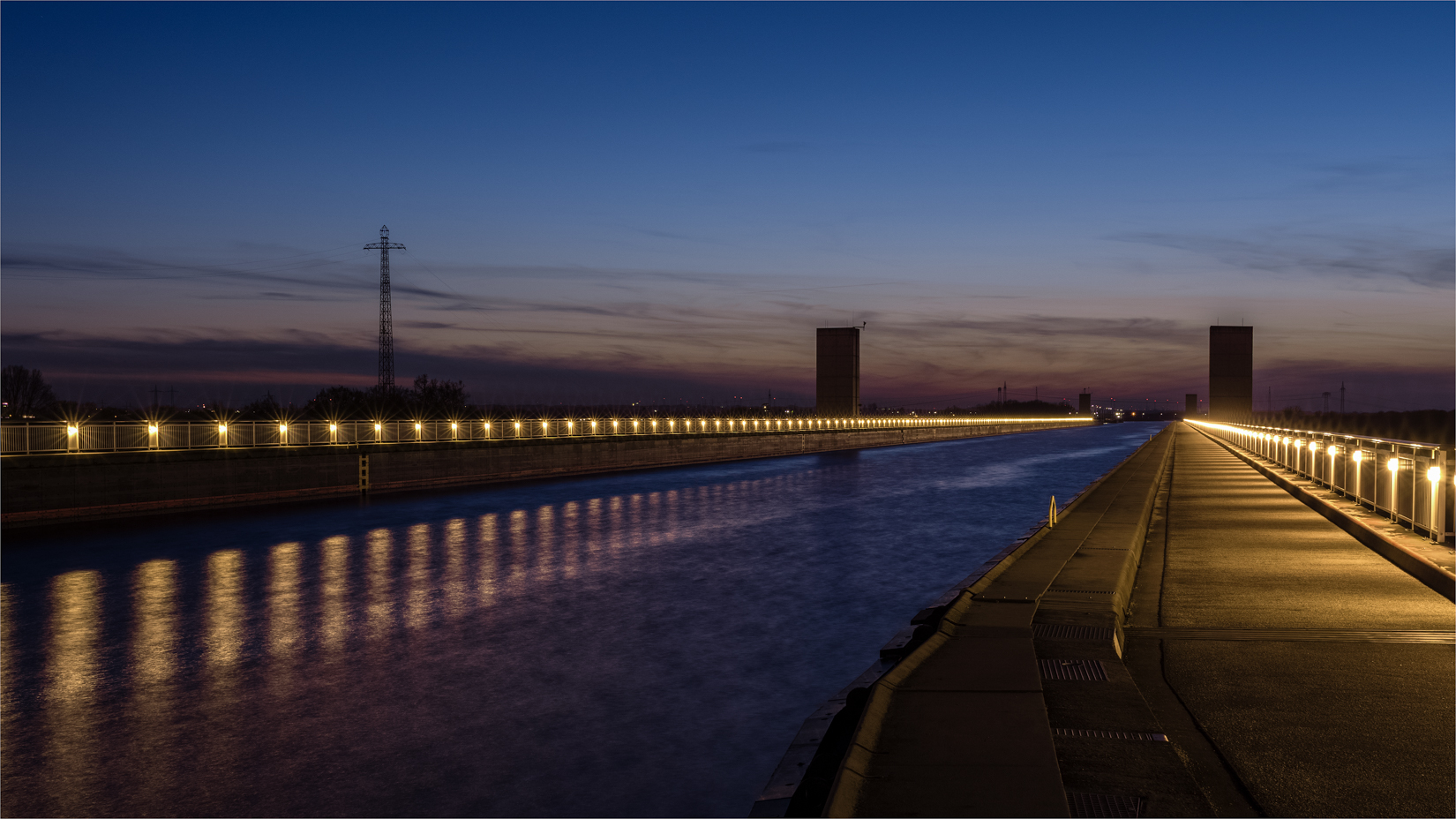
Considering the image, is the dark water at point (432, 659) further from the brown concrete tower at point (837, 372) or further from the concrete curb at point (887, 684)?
the brown concrete tower at point (837, 372)

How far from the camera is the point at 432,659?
12.2 metres

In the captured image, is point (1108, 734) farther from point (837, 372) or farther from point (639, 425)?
point (837, 372)

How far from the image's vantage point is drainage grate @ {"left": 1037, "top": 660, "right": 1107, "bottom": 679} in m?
7.53

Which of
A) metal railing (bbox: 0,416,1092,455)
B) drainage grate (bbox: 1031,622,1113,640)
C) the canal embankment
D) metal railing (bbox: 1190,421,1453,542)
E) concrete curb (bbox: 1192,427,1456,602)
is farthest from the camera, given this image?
metal railing (bbox: 0,416,1092,455)

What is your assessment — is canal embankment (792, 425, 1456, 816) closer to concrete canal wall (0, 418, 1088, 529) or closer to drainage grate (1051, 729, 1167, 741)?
drainage grate (1051, 729, 1167, 741)

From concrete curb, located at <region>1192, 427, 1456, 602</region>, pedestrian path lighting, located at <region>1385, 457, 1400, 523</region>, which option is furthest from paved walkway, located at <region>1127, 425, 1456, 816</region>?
pedestrian path lighting, located at <region>1385, 457, 1400, 523</region>

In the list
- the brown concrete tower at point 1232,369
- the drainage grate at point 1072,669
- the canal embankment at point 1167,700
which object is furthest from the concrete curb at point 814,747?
the brown concrete tower at point 1232,369

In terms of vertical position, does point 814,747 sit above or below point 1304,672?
below

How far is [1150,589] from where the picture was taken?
11688 mm

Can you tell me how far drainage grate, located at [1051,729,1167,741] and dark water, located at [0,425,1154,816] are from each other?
274 centimetres

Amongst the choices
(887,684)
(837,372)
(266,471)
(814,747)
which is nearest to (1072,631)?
(887,684)

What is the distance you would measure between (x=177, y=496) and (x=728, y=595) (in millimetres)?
23682

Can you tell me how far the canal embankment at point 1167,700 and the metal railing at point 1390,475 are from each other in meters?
1.29

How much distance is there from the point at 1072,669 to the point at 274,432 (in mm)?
36654
